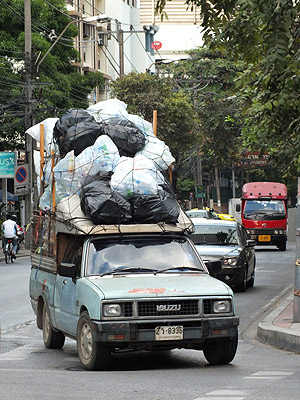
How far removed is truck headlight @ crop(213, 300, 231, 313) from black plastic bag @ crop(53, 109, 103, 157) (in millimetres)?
3486

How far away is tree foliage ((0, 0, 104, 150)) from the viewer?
149ft

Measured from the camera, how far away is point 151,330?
10578mm

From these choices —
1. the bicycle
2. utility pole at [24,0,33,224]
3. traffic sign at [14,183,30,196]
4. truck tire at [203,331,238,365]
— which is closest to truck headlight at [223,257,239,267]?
truck tire at [203,331,238,365]

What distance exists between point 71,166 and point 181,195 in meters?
73.2

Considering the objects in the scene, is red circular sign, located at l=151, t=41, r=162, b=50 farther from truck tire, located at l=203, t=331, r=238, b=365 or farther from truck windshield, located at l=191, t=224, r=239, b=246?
truck tire, located at l=203, t=331, r=238, b=365

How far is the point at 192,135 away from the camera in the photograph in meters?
56.6

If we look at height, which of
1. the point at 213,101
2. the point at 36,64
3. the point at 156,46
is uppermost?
the point at 156,46

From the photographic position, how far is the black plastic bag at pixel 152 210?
39.6ft

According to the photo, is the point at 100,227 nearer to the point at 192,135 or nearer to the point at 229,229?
the point at 229,229

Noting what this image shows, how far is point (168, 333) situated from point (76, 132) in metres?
3.76

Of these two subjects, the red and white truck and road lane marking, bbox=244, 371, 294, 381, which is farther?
the red and white truck

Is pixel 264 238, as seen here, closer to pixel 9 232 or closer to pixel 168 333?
pixel 9 232

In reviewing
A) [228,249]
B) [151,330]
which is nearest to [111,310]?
[151,330]

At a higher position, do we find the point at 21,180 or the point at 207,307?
the point at 21,180
